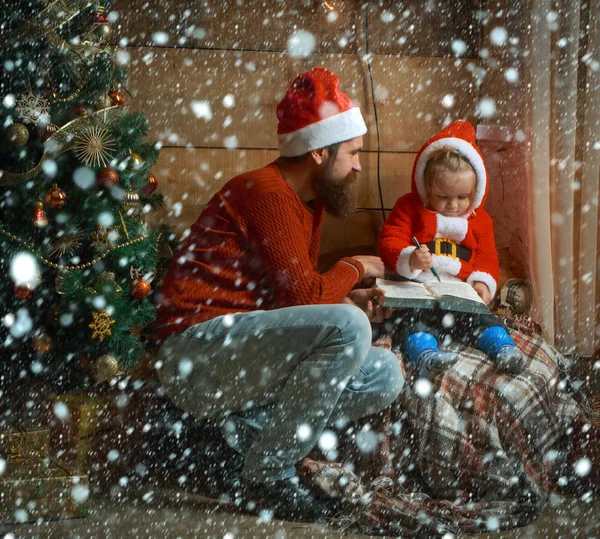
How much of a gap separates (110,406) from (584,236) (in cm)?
134

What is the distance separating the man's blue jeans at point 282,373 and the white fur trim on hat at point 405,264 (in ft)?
1.11

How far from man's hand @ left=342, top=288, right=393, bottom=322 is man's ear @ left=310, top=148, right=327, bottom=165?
0.33 m

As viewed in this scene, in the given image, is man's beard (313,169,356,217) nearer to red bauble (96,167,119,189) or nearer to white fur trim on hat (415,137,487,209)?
white fur trim on hat (415,137,487,209)

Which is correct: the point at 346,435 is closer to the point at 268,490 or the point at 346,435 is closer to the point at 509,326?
the point at 268,490

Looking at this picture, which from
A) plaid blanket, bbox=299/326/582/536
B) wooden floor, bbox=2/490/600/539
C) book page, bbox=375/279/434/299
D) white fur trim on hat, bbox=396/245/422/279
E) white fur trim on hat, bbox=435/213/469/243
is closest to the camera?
wooden floor, bbox=2/490/600/539

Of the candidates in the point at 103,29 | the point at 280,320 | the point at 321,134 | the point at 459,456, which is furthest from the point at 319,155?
the point at 459,456

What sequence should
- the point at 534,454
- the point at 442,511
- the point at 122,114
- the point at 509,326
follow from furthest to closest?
1. the point at 509,326
2. the point at 122,114
3. the point at 534,454
4. the point at 442,511

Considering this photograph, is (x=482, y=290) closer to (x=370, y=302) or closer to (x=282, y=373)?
(x=370, y=302)

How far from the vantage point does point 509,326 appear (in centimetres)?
206

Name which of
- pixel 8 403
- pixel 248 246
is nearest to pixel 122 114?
pixel 248 246

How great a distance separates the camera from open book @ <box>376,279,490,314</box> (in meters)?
1.82

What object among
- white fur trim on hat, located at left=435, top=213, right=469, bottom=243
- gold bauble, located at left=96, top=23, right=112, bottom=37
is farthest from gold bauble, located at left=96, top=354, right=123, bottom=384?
white fur trim on hat, located at left=435, top=213, right=469, bottom=243

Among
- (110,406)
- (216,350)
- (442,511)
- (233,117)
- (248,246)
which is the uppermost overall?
(233,117)

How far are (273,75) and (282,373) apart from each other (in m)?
1.06
